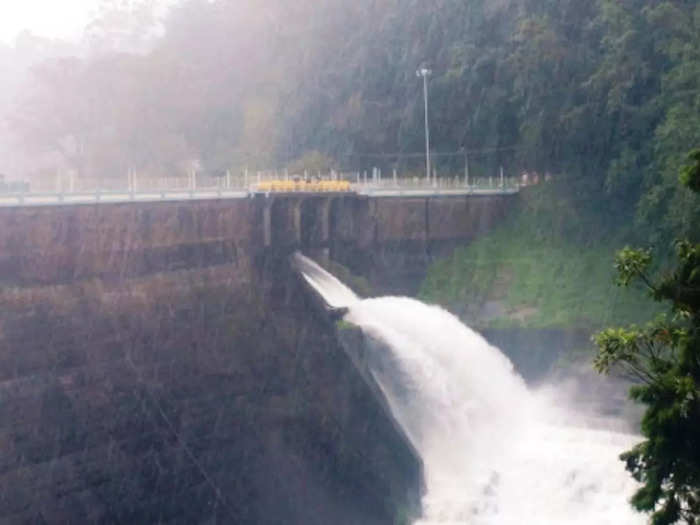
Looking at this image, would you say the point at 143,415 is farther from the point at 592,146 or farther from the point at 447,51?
the point at 447,51

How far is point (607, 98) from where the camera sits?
36062 mm

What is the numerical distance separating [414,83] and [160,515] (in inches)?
1093

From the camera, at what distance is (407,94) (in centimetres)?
4512

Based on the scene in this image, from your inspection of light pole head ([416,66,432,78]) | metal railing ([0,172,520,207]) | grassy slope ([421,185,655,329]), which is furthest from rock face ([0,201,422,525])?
light pole head ([416,66,432,78])

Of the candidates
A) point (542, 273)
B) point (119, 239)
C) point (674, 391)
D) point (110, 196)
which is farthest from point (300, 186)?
point (674, 391)

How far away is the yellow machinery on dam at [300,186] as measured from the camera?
3043 centimetres

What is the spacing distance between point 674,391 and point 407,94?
34.4m

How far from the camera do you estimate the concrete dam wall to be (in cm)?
2108

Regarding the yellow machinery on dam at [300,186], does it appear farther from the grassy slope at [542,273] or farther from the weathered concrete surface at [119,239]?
the grassy slope at [542,273]

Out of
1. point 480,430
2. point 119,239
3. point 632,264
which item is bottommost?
point 480,430

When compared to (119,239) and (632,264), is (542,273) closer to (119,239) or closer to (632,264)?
(119,239)

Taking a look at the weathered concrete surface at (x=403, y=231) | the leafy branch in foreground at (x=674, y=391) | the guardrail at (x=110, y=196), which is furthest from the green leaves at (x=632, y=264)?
the weathered concrete surface at (x=403, y=231)

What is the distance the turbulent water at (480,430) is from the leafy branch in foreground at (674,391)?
467 inches

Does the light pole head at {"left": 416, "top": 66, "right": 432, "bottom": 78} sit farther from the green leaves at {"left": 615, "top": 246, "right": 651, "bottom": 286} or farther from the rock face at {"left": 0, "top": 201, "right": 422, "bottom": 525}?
the green leaves at {"left": 615, "top": 246, "right": 651, "bottom": 286}
